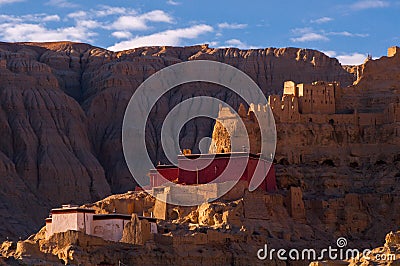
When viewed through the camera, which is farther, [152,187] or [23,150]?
[23,150]

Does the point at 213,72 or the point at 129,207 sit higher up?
the point at 213,72

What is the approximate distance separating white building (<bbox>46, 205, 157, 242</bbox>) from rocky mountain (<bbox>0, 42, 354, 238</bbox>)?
3235cm

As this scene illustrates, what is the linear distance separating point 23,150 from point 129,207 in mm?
43436

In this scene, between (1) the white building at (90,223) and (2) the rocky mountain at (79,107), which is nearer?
(1) the white building at (90,223)

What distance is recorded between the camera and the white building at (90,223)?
2945 inches

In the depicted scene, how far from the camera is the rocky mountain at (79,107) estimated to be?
399 feet

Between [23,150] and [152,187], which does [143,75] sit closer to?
[23,150]

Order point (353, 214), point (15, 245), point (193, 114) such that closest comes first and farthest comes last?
1. point (15, 245)
2. point (353, 214)
3. point (193, 114)

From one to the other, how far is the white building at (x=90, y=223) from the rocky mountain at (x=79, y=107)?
32.3 meters

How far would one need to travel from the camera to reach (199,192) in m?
82.1

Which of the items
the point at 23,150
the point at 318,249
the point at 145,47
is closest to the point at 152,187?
the point at 318,249

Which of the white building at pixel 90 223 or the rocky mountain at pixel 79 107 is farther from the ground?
the rocky mountain at pixel 79 107

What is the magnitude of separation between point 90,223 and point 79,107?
207ft

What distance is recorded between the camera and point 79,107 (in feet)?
452
